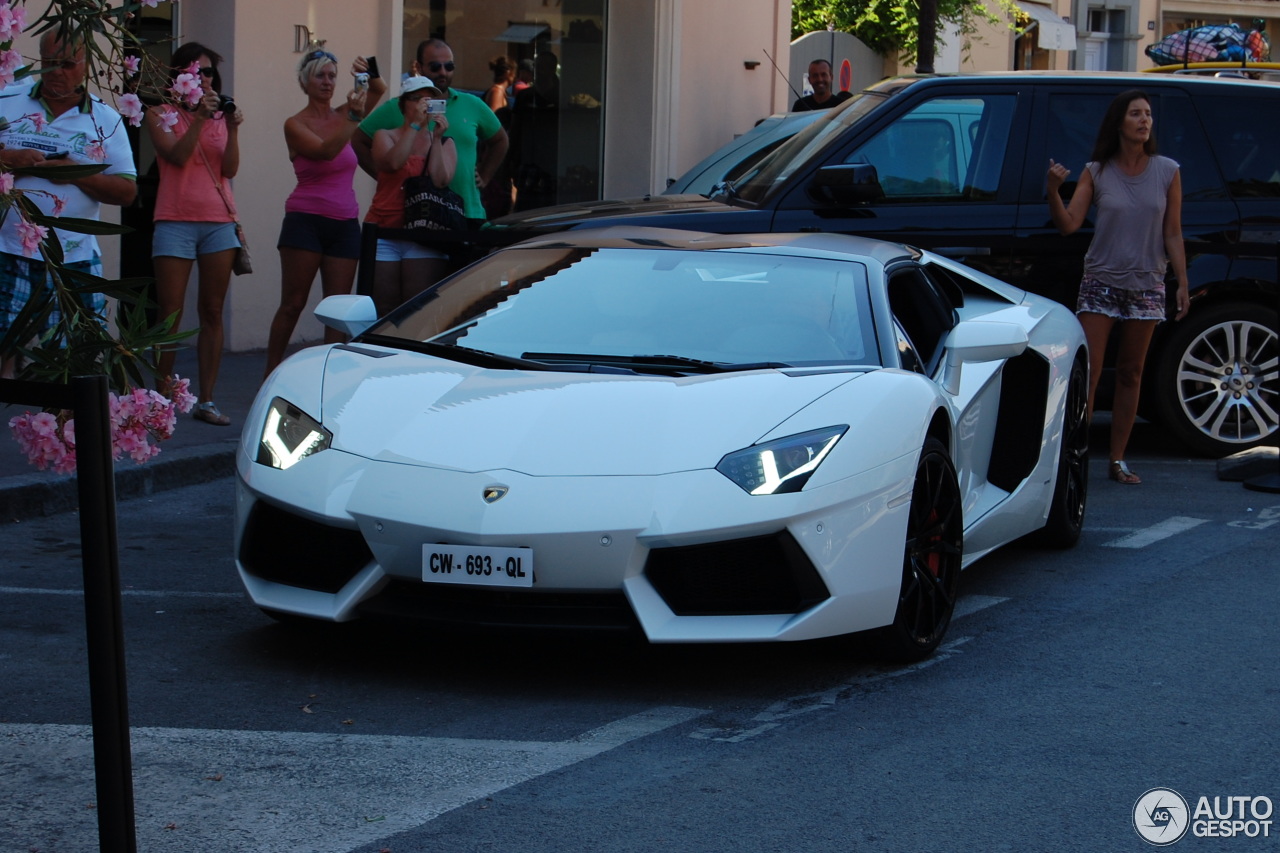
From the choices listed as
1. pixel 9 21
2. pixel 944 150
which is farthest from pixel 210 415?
pixel 9 21

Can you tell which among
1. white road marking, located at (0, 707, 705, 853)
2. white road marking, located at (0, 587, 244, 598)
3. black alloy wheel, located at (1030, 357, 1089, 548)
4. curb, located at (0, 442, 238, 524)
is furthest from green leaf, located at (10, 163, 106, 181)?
black alloy wheel, located at (1030, 357, 1089, 548)

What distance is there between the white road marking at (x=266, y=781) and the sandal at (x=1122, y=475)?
15.5 ft

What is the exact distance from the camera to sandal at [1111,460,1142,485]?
8828 mm

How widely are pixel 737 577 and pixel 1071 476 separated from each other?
2.78 metres

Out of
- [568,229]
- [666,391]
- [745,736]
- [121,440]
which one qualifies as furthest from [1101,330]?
[121,440]

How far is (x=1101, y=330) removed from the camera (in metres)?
8.78

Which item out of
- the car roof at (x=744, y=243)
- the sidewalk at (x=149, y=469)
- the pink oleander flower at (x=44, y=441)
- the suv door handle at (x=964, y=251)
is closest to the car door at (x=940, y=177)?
the suv door handle at (x=964, y=251)

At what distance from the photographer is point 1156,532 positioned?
7594 mm

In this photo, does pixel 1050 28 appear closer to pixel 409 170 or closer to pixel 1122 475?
pixel 409 170

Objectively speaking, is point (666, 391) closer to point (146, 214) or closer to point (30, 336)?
point (30, 336)

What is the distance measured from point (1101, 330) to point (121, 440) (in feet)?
20.2

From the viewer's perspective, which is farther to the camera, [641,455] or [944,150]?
[944,150]

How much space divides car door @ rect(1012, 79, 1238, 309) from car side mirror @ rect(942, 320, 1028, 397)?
11.0 feet

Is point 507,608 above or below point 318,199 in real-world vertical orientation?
below
